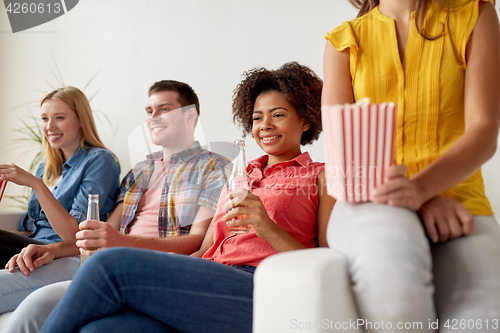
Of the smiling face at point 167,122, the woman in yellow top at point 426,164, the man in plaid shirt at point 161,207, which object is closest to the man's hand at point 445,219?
the woman in yellow top at point 426,164

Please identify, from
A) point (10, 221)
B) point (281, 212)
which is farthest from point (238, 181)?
point (10, 221)

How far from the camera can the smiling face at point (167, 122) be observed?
5.09 ft

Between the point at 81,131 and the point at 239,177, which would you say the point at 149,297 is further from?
the point at 81,131

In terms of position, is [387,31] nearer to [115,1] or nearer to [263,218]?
[263,218]

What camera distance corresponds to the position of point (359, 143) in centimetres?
58

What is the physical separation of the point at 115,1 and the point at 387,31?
2.21 metres

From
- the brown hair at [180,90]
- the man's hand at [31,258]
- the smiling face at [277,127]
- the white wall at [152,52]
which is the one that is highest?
the white wall at [152,52]

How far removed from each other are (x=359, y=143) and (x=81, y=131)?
1.55 meters

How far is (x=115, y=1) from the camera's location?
266 cm

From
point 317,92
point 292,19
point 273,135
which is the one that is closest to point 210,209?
point 273,135

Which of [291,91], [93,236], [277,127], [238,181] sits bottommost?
[93,236]

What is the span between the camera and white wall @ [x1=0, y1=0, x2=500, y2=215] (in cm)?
203

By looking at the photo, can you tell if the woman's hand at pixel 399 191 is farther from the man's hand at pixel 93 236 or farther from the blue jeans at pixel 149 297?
the man's hand at pixel 93 236

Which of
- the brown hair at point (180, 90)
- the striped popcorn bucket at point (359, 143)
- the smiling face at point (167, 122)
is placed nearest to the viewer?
the striped popcorn bucket at point (359, 143)
